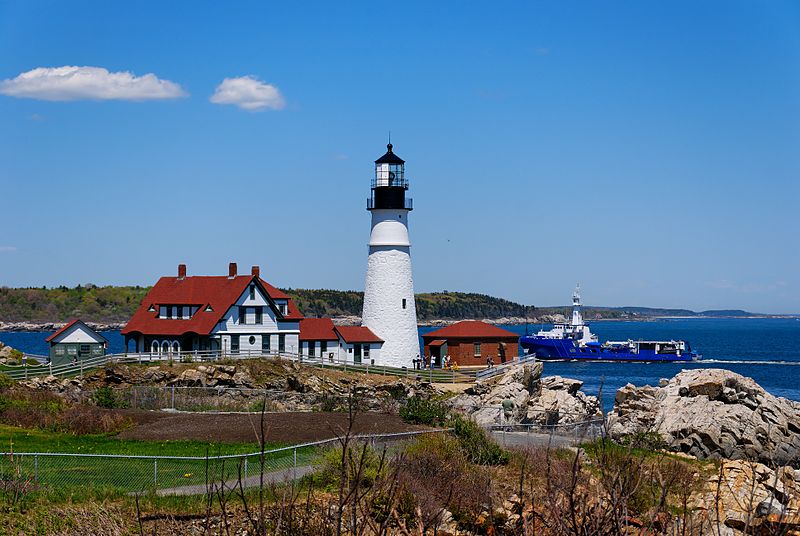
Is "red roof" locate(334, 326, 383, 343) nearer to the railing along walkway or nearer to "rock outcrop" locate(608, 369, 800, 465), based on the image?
the railing along walkway

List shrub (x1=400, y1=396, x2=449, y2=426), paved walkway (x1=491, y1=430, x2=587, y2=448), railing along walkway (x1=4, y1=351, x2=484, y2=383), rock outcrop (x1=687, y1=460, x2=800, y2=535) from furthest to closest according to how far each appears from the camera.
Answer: railing along walkway (x1=4, y1=351, x2=484, y2=383) < shrub (x1=400, y1=396, x2=449, y2=426) < paved walkway (x1=491, y1=430, x2=587, y2=448) < rock outcrop (x1=687, y1=460, x2=800, y2=535)

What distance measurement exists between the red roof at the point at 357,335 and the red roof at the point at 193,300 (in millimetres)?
2499

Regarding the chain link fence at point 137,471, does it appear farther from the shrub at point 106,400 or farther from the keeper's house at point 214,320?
the keeper's house at point 214,320

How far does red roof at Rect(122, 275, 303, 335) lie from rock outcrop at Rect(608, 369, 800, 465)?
1992 cm

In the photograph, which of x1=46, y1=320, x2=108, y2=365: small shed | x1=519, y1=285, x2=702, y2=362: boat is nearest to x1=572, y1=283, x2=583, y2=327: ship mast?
x1=519, y1=285, x2=702, y2=362: boat

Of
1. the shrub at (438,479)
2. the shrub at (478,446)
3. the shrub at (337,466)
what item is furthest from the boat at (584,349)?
the shrub at (337,466)

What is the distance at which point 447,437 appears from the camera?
22047mm

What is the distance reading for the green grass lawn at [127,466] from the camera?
1716cm

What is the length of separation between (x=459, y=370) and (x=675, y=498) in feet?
110

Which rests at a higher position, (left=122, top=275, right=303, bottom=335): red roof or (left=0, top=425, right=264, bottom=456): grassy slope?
(left=122, top=275, right=303, bottom=335): red roof

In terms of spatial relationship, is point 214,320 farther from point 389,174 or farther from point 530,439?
point 530,439

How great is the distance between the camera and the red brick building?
180 feet

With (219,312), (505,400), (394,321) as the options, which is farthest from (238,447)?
(394,321)

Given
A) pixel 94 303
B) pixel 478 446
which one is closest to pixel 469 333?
pixel 478 446
